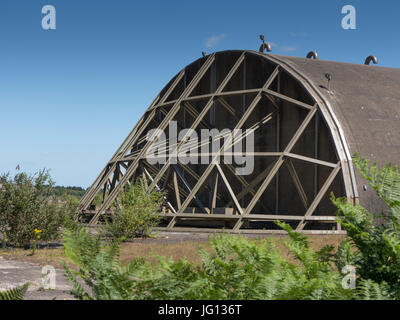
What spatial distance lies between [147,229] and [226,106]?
29.9 feet

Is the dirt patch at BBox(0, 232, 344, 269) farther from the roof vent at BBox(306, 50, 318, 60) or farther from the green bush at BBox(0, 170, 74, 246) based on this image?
the roof vent at BBox(306, 50, 318, 60)

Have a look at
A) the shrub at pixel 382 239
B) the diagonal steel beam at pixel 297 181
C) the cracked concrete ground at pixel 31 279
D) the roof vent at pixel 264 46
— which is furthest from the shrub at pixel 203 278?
the roof vent at pixel 264 46

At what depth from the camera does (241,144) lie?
23.0 m

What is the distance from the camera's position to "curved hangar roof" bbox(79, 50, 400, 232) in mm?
18828

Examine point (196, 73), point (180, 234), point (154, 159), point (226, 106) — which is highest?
point (196, 73)

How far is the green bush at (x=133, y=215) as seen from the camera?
679 inches

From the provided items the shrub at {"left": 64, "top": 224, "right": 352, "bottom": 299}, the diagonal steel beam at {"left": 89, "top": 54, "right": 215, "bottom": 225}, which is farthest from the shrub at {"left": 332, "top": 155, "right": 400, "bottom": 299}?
the diagonal steel beam at {"left": 89, "top": 54, "right": 215, "bottom": 225}

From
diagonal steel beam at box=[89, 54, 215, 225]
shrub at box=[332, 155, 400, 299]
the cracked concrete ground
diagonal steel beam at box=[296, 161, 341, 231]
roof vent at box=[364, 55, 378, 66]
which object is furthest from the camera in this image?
roof vent at box=[364, 55, 378, 66]

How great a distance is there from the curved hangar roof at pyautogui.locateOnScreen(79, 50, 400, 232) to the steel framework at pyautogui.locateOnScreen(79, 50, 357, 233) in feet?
0.15

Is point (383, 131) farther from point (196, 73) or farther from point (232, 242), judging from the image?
point (232, 242)

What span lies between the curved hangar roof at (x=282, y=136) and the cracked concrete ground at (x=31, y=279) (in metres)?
8.09

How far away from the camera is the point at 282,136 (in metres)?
22.6
